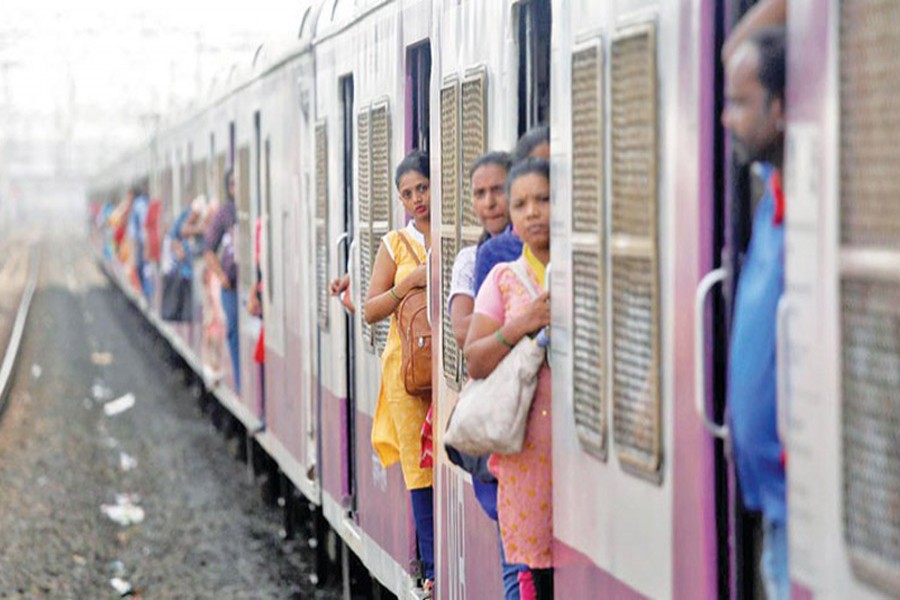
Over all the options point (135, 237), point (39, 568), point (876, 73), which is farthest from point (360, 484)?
point (135, 237)

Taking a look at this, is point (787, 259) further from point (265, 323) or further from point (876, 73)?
point (265, 323)

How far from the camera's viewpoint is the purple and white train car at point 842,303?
7.72 feet

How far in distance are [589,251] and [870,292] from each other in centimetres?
134

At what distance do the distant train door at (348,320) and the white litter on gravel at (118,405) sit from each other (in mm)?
10597

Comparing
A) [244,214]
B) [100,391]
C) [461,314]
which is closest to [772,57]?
[461,314]

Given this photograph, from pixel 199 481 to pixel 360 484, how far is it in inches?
241

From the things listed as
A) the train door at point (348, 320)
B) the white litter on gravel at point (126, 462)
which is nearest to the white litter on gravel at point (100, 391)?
the white litter on gravel at point (126, 462)

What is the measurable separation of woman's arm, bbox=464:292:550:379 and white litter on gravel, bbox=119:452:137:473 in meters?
10.1

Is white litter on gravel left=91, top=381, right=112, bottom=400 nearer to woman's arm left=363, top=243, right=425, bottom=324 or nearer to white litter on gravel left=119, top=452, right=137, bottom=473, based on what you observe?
white litter on gravel left=119, top=452, right=137, bottom=473

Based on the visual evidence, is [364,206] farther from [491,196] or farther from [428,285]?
[491,196]

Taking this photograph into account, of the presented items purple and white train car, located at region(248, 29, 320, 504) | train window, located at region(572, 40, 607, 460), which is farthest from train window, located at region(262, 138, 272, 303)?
train window, located at region(572, 40, 607, 460)

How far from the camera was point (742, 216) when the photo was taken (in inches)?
117

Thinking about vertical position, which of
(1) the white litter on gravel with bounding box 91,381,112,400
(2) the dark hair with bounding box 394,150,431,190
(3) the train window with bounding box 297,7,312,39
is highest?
(3) the train window with bounding box 297,7,312,39

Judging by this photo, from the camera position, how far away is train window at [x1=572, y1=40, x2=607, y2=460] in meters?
3.63
